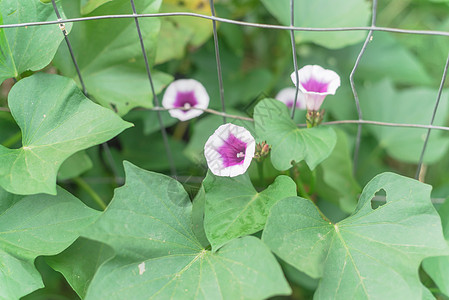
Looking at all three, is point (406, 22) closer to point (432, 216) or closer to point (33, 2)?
point (432, 216)

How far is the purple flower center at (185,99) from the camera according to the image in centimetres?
93

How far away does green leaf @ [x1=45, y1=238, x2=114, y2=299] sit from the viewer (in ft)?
2.53

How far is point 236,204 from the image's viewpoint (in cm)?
75

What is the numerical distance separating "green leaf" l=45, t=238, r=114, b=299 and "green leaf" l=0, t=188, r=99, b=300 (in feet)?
0.18

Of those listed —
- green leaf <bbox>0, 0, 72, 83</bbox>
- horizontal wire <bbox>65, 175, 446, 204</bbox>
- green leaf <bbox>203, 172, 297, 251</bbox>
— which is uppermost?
green leaf <bbox>0, 0, 72, 83</bbox>

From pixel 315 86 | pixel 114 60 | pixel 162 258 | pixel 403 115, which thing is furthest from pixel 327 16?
pixel 162 258

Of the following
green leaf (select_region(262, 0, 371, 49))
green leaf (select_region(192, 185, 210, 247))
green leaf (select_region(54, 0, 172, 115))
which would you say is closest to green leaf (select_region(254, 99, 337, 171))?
green leaf (select_region(192, 185, 210, 247))

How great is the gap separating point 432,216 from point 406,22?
4.40 feet

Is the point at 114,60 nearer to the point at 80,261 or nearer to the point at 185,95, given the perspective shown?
the point at 185,95

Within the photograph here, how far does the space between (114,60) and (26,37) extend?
0.60 feet

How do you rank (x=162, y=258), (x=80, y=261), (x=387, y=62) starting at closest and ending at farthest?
(x=162, y=258)
(x=80, y=261)
(x=387, y=62)

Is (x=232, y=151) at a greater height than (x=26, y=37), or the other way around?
(x=26, y=37)

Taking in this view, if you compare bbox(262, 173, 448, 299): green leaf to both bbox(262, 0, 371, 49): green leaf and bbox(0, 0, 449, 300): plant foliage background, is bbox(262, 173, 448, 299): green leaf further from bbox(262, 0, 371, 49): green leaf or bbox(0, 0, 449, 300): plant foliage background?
bbox(262, 0, 371, 49): green leaf

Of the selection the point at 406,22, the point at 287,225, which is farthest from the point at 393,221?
the point at 406,22
